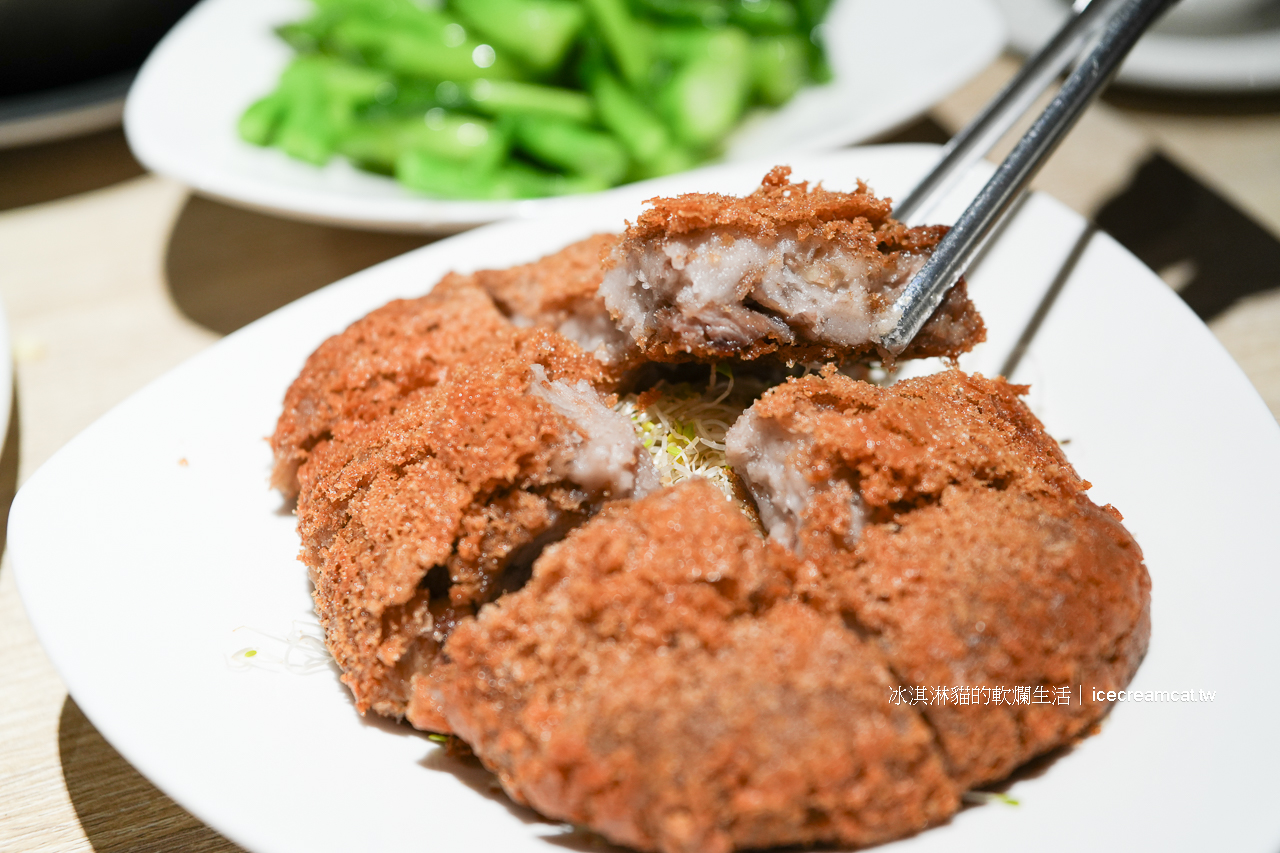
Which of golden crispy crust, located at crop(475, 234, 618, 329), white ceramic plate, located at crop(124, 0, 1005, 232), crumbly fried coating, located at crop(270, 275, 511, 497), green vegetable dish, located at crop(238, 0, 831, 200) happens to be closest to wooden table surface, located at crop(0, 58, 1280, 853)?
white ceramic plate, located at crop(124, 0, 1005, 232)

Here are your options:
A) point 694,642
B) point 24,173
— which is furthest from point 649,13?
point 694,642

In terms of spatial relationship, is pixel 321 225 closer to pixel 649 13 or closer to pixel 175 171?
pixel 175 171

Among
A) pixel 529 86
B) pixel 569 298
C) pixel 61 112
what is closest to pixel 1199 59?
pixel 529 86

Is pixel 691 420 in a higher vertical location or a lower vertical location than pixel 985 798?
lower

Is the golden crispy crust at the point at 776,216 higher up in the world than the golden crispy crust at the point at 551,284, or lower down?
higher up

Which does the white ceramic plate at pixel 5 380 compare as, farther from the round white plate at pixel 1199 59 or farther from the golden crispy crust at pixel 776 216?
the round white plate at pixel 1199 59

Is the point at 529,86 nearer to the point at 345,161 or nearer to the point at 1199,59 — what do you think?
the point at 345,161

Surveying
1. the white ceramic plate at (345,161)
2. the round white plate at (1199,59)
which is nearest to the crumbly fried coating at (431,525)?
the white ceramic plate at (345,161)
